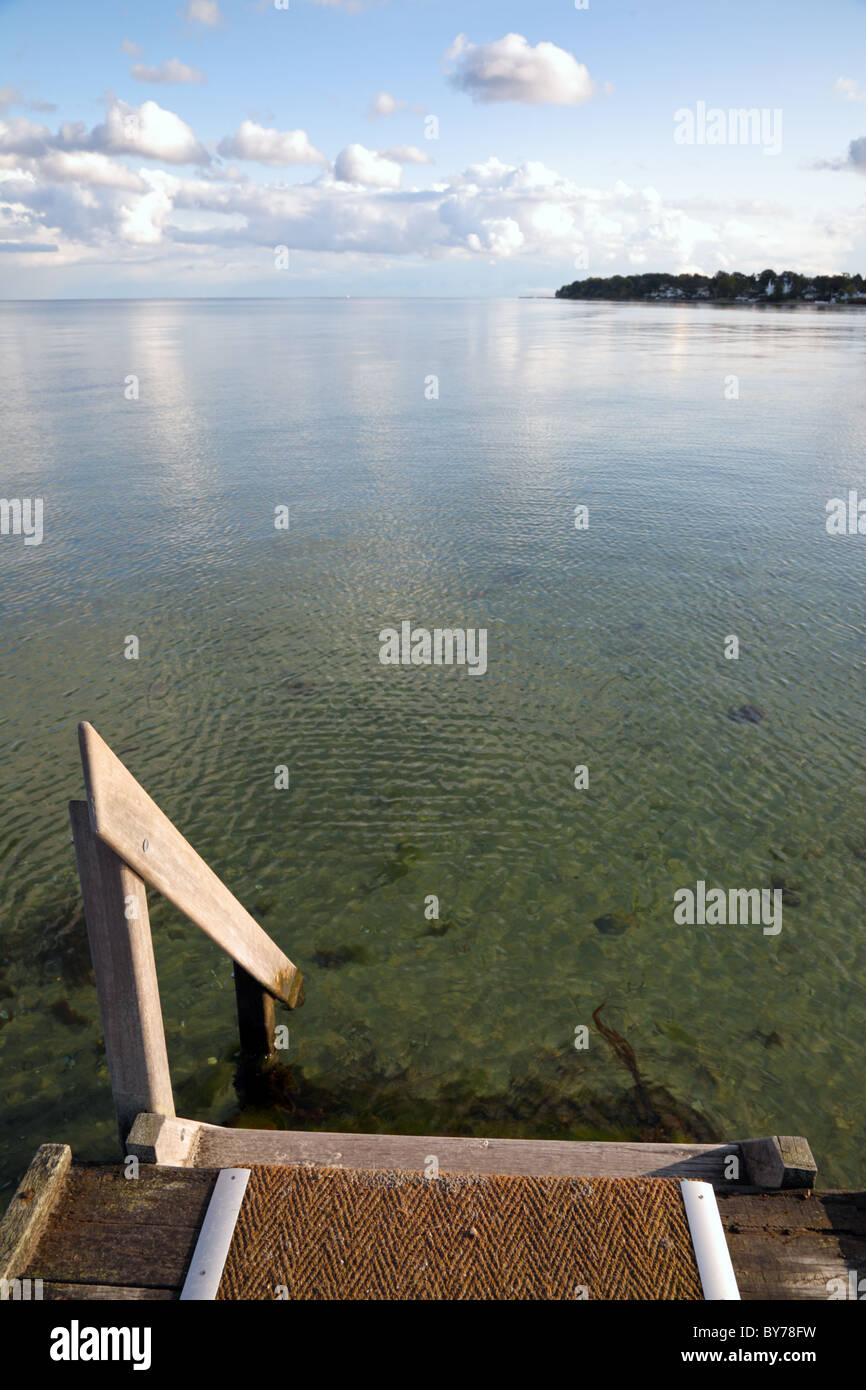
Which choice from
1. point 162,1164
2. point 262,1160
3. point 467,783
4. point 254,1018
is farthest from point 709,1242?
point 467,783

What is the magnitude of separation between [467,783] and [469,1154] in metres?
8.92

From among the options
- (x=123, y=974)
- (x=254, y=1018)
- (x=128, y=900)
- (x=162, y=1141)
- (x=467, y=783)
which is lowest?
(x=254, y=1018)

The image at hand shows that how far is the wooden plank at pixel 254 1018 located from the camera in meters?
9.86

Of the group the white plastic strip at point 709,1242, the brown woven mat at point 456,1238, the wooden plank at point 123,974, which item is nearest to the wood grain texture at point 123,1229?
the brown woven mat at point 456,1238

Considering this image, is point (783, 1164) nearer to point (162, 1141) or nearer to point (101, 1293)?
point (162, 1141)

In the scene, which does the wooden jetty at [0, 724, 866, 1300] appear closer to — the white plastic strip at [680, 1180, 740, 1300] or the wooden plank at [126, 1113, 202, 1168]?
the wooden plank at [126, 1113, 202, 1168]

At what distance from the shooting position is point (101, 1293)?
5.89 metres

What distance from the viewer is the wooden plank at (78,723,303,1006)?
608cm

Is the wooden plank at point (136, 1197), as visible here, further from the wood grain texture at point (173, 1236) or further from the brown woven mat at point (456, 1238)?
→ the brown woven mat at point (456, 1238)

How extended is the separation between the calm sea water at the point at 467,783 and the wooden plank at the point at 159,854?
2.46 meters

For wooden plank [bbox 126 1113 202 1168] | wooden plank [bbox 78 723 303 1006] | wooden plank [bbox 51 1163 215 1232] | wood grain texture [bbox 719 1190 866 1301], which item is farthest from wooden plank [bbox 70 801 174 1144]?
wood grain texture [bbox 719 1190 866 1301]

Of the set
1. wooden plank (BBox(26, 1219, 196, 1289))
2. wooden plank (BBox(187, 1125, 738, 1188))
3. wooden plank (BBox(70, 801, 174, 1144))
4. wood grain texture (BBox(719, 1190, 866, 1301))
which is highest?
wooden plank (BBox(70, 801, 174, 1144))

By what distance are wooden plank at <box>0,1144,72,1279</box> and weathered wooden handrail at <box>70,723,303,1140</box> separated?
730 mm
